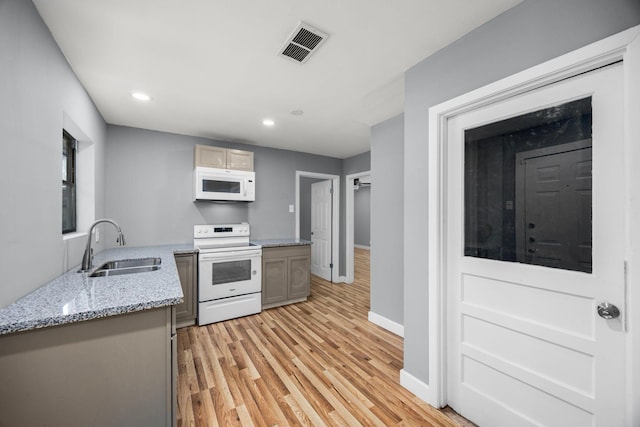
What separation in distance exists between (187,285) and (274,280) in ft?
3.62

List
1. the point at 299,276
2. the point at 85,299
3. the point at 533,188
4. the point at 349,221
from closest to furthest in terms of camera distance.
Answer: the point at 85,299
the point at 533,188
the point at 299,276
the point at 349,221

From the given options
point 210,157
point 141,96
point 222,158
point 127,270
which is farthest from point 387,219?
point 141,96

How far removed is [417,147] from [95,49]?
2.34 meters

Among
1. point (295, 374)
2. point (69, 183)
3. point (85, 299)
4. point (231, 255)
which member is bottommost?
point (295, 374)

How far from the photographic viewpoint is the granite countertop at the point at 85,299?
3.42 ft

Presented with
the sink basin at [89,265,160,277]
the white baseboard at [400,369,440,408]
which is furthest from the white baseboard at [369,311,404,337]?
the sink basin at [89,265,160,277]

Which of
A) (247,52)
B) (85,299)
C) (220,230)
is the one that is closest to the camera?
(85,299)

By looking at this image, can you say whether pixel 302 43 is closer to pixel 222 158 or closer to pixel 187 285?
pixel 222 158

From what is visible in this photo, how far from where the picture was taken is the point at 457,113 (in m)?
1.65

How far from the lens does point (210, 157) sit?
11.1 ft

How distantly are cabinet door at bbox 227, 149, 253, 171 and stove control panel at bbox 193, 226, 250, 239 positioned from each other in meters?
0.84

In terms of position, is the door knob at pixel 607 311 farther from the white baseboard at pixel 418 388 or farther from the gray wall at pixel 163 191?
the gray wall at pixel 163 191

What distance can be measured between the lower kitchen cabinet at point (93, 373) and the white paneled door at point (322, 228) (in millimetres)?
3726

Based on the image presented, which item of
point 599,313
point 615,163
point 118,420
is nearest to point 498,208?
point 615,163
